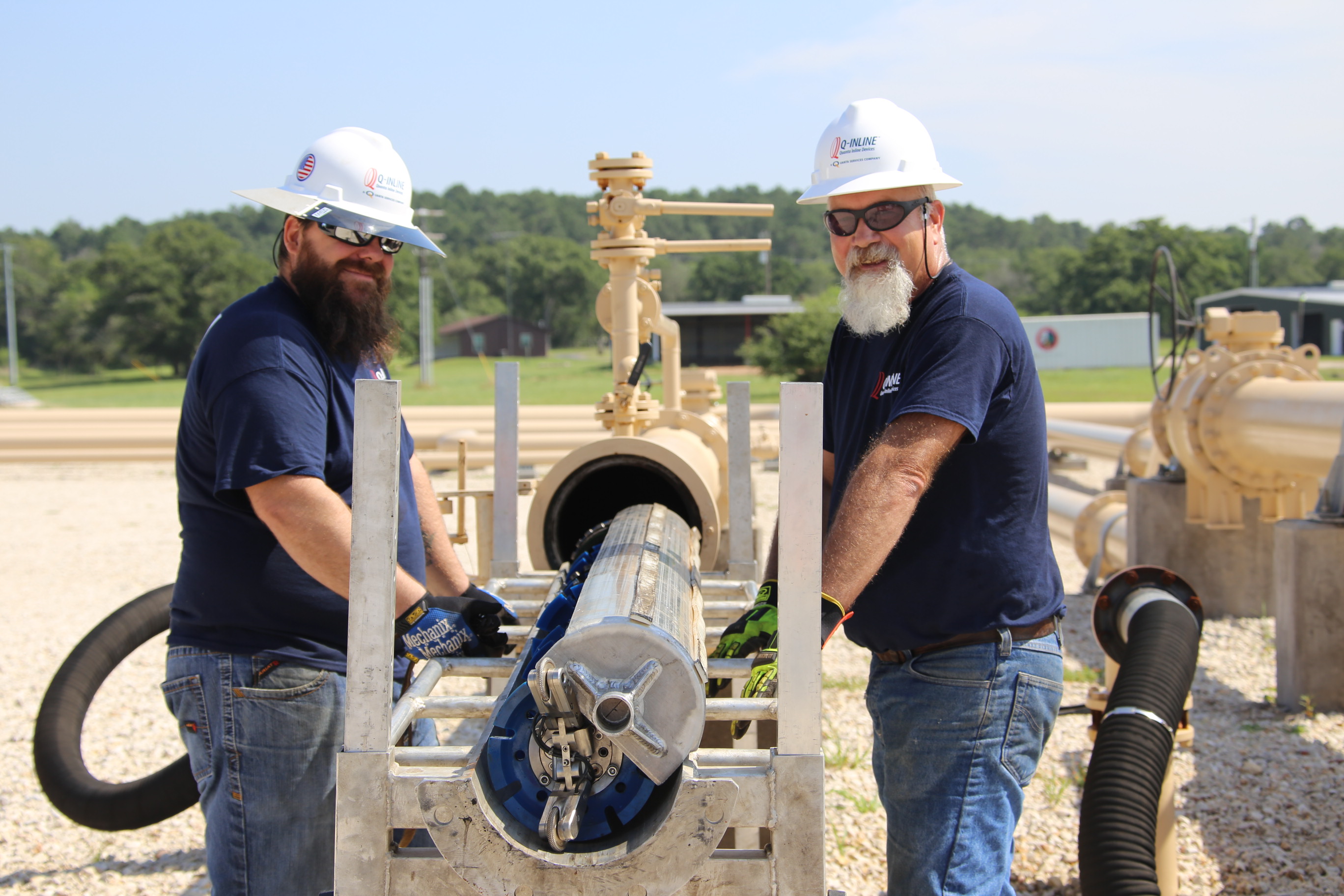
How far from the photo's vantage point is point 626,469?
13.1 ft

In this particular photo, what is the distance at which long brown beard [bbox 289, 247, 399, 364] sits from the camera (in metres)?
2.38

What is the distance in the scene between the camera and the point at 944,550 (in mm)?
2127

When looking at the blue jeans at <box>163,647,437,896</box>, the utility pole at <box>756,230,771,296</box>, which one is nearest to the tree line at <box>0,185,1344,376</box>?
the utility pole at <box>756,230,771,296</box>

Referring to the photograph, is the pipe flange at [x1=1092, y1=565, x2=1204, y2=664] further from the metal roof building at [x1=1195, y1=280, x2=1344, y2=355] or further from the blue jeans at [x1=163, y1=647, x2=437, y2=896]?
the metal roof building at [x1=1195, y1=280, x2=1344, y2=355]

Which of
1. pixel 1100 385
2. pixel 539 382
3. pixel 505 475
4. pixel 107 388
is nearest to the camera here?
pixel 505 475

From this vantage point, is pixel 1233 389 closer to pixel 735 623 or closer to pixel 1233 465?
pixel 1233 465

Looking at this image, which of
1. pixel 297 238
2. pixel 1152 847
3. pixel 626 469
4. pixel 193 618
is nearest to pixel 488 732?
pixel 193 618

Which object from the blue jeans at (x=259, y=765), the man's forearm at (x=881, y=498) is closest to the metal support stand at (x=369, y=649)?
the blue jeans at (x=259, y=765)

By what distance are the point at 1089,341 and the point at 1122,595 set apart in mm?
41098

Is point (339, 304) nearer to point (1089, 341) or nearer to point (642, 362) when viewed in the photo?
point (642, 362)

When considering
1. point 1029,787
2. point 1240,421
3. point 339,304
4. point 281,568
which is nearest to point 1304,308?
point 1240,421

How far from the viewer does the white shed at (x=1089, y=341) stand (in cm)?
4119

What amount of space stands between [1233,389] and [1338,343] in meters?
40.8

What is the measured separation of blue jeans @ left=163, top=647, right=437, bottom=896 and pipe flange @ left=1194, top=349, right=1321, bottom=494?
5.55m
